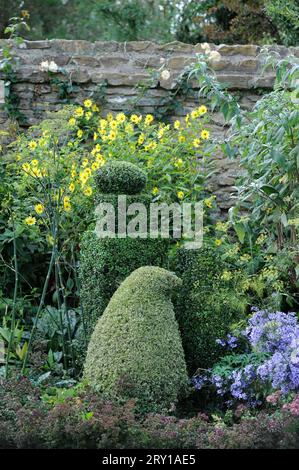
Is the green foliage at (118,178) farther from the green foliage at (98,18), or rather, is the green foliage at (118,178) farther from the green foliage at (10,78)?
the green foliage at (98,18)

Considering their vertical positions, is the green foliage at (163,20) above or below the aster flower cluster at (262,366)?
above

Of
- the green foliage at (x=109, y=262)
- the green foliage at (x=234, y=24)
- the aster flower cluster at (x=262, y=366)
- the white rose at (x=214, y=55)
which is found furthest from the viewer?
the green foliage at (x=234, y=24)

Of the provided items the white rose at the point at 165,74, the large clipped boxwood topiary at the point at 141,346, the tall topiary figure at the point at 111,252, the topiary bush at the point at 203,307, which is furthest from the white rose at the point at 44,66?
the large clipped boxwood topiary at the point at 141,346

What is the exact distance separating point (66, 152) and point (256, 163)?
4.37 feet

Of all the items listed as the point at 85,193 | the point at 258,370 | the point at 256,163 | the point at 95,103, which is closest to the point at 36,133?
the point at 95,103

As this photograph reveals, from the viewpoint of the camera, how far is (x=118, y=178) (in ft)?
16.7

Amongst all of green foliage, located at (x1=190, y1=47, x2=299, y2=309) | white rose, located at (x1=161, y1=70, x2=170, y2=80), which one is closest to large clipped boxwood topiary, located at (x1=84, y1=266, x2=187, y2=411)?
green foliage, located at (x1=190, y1=47, x2=299, y2=309)

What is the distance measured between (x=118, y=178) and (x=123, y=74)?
2.27 meters

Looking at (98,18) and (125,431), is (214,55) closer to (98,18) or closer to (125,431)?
(125,431)

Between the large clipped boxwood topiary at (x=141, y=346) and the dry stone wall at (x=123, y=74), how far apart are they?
108 inches

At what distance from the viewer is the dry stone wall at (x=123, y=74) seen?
23.3 feet

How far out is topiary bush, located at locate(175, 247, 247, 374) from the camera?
16.6 ft

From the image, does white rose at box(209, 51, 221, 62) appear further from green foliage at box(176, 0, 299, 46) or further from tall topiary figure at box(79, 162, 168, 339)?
tall topiary figure at box(79, 162, 168, 339)
